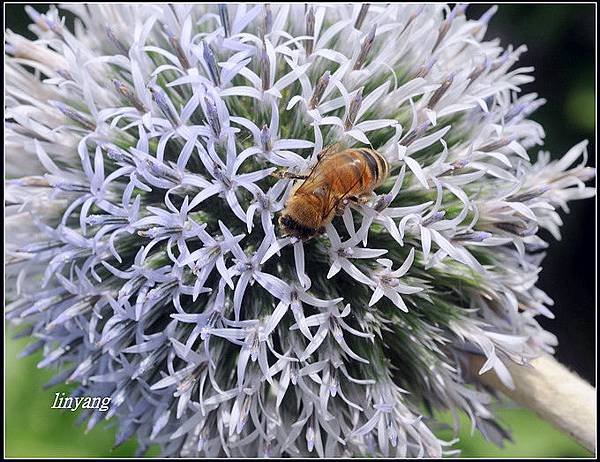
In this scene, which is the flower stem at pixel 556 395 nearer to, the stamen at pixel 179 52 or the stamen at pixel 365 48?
the stamen at pixel 365 48

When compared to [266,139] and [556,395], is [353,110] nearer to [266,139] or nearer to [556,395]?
[266,139]

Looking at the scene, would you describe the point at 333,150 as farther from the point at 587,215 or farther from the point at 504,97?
the point at 587,215

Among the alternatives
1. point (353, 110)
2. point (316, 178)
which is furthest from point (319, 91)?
point (316, 178)

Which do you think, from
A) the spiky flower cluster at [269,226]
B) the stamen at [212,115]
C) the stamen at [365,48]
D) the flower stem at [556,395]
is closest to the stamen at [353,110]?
the spiky flower cluster at [269,226]

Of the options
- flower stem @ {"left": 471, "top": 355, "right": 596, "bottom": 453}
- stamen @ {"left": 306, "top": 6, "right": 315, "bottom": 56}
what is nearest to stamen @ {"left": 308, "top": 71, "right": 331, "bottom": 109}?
→ stamen @ {"left": 306, "top": 6, "right": 315, "bottom": 56}

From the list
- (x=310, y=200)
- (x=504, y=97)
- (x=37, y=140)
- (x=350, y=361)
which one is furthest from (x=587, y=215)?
(x=37, y=140)

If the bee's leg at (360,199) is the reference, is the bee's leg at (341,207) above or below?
below
